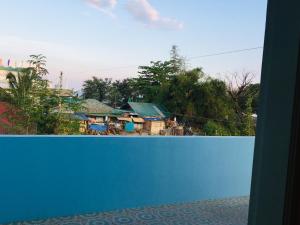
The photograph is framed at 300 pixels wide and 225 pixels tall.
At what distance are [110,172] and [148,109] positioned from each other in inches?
320

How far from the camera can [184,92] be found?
12430 mm

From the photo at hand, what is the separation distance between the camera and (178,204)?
4.17 meters

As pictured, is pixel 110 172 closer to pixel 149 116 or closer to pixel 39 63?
pixel 39 63

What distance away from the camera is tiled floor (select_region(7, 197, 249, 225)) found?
10.9 ft

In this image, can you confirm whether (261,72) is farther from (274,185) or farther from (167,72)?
(167,72)

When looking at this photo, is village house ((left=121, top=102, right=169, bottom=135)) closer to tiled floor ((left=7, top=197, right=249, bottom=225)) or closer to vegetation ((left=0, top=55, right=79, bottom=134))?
vegetation ((left=0, top=55, right=79, bottom=134))

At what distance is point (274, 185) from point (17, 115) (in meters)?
5.95

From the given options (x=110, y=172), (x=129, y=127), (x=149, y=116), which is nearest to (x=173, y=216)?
(x=110, y=172)

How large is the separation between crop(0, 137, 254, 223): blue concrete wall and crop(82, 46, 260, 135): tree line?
491 cm

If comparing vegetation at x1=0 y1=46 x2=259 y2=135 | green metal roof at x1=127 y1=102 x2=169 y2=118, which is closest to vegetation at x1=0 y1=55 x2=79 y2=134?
vegetation at x1=0 y1=46 x2=259 y2=135

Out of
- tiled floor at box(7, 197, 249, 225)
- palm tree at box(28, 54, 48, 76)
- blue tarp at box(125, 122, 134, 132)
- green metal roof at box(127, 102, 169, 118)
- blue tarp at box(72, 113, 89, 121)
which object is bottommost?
tiled floor at box(7, 197, 249, 225)

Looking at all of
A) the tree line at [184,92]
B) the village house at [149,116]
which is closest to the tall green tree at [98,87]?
the tree line at [184,92]

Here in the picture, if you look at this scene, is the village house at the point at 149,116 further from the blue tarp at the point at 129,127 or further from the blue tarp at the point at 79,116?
the blue tarp at the point at 79,116

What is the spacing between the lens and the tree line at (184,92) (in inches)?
422
